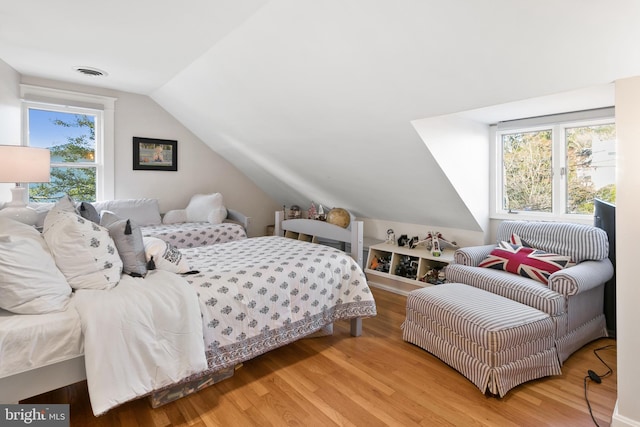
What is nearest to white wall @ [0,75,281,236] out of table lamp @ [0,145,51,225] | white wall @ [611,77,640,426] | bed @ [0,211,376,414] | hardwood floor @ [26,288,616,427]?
table lamp @ [0,145,51,225]

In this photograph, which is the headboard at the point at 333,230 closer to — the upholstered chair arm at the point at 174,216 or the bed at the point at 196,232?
the bed at the point at 196,232

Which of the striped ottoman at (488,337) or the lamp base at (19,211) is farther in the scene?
the lamp base at (19,211)

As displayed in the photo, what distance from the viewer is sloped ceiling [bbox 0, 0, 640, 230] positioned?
1.63 metres

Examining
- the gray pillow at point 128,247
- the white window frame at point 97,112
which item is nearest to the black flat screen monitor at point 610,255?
the gray pillow at point 128,247

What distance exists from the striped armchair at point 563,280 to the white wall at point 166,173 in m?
3.36

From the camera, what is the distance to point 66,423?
148 centimetres

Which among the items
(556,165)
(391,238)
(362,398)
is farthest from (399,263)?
(362,398)

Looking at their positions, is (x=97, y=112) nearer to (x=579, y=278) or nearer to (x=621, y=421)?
(x=579, y=278)

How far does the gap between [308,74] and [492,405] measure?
7.80 feet

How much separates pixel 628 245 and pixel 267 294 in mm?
1812

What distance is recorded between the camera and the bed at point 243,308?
1354mm

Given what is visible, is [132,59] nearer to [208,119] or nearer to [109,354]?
[208,119]

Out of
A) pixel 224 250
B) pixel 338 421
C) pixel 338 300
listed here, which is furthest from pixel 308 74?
pixel 338 421

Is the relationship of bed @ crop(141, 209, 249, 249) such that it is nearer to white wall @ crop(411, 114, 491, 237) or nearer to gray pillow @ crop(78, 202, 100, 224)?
gray pillow @ crop(78, 202, 100, 224)
